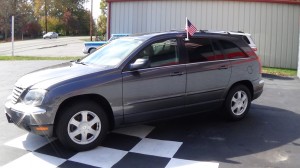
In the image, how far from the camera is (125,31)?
19.9m

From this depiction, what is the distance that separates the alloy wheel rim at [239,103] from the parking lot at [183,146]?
0.68 feet

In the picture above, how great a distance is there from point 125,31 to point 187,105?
47.2ft

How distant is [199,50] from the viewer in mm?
6211

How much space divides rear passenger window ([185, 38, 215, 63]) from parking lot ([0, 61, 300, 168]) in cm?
116

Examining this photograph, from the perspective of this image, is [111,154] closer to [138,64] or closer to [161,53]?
[138,64]

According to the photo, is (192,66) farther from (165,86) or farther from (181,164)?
(181,164)

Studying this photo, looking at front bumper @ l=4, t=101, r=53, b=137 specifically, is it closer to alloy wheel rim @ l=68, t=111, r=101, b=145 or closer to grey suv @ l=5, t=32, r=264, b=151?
grey suv @ l=5, t=32, r=264, b=151

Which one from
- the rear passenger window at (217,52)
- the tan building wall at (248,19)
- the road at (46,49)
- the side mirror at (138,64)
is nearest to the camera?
the side mirror at (138,64)

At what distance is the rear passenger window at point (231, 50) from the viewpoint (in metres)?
6.58

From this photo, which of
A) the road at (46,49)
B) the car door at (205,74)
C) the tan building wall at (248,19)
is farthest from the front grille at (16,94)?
the road at (46,49)

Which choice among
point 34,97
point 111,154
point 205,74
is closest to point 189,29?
point 205,74

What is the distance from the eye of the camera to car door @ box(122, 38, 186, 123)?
5.39 meters

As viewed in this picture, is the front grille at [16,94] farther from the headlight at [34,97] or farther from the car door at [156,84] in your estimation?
the car door at [156,84]

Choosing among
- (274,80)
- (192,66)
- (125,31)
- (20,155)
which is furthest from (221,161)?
(125,31)
